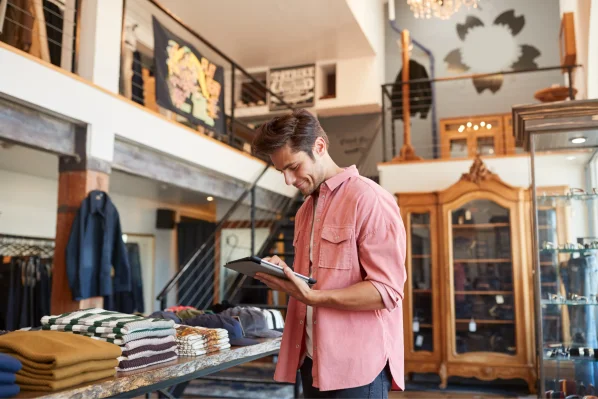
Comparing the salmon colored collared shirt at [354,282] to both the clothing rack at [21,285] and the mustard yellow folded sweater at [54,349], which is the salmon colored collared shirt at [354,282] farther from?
the clothing rack at [21,285]

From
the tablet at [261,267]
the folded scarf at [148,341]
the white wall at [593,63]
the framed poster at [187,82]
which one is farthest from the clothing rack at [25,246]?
the white wall at [593,63]

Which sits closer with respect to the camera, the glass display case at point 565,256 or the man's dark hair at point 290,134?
the man's dark hair at point 290,134

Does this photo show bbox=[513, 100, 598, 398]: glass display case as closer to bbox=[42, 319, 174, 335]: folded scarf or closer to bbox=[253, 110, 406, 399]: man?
bbox=[253, 110, 406, 399]: man

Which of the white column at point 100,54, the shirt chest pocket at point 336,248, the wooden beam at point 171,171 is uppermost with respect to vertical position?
the white column at point 100,54

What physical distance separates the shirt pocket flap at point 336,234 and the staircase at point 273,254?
4309mm

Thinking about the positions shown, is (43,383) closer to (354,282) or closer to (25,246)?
(354,282)

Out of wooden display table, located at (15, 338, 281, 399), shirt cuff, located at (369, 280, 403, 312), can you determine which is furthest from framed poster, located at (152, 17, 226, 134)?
shirt cuff, located at (369, 280, 403, 312)

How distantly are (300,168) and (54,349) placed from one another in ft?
2.81

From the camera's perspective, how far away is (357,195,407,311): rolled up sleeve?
4.99 feet

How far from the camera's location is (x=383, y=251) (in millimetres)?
1551

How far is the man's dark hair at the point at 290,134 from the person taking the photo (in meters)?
1.65

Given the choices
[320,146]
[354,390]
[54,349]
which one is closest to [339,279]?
[354,390]

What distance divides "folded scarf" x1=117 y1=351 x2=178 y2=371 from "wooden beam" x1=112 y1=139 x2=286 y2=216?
2.95 m

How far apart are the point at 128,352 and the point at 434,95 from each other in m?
8.18
